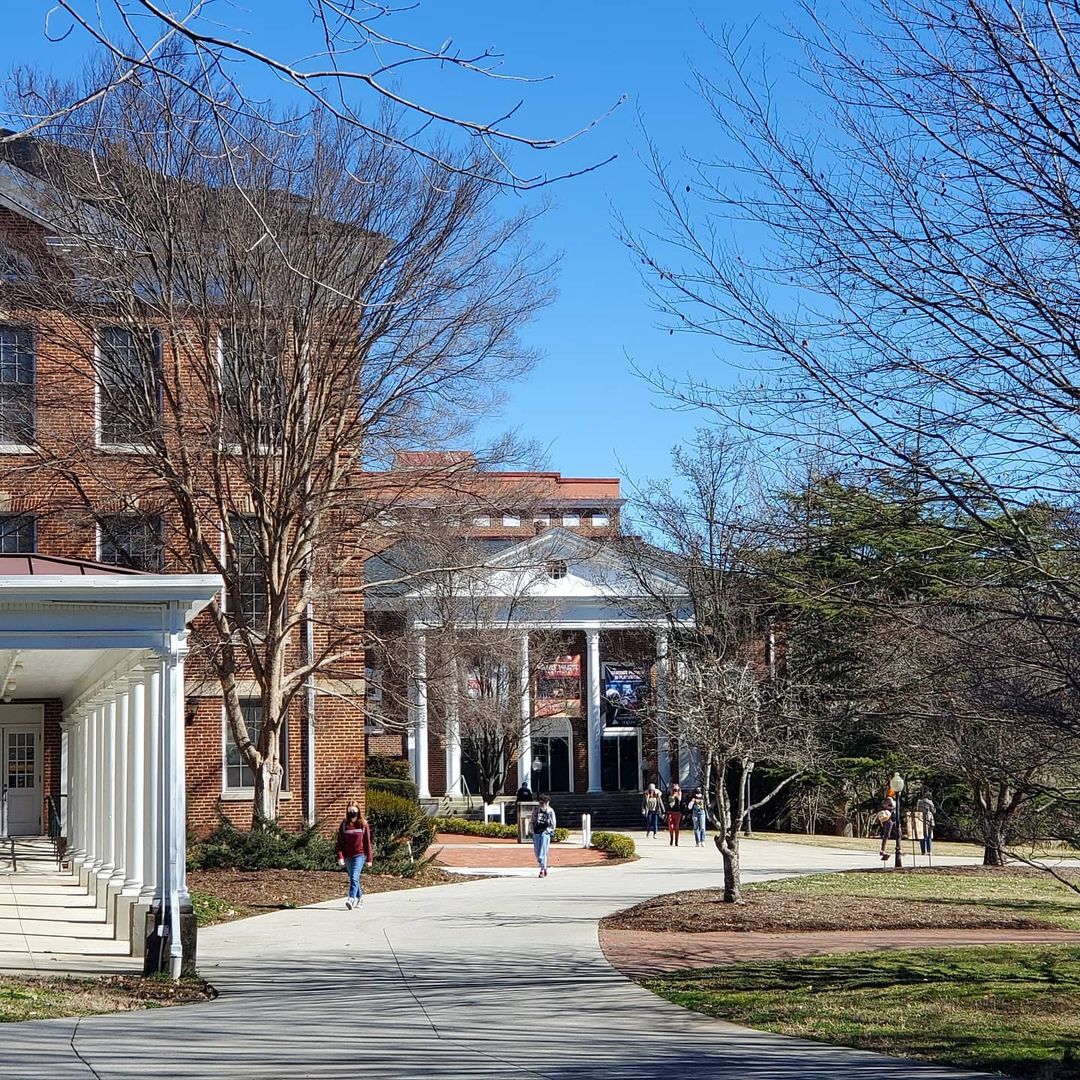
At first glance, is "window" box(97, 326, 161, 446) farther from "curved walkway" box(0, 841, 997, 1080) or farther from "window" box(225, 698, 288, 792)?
"curved walkway" box(0, 841, 997, 1080)

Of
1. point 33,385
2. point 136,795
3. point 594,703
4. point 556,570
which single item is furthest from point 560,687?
point 136,795

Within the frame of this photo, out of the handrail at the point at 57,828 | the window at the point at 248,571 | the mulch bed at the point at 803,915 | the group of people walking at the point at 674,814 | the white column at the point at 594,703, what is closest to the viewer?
the mulch bed at the point at 803,915

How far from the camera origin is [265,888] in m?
22.1

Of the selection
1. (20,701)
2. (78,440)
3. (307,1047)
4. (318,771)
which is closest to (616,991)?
(307,1047)

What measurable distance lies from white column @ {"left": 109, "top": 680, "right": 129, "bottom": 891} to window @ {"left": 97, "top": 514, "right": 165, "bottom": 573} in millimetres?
6201

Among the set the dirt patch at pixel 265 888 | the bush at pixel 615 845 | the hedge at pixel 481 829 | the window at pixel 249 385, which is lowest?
the hedge at pixel 481 829

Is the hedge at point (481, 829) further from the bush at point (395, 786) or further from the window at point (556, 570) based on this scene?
the window at point (556, 570)

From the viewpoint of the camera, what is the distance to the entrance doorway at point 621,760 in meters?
56.8

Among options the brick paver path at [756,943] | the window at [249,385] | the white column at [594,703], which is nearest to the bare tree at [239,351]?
the window at [249,385]

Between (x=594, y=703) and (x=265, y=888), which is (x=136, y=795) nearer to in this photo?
(x=265, y=888)

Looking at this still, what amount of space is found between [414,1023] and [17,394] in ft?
54.8

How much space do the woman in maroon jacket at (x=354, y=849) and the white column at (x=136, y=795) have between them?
4.74 m

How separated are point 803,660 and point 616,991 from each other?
1292cm

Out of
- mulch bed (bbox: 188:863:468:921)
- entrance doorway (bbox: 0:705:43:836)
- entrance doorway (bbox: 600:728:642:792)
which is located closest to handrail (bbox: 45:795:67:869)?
entrance doorway (bbox: 0:705:43:836)
